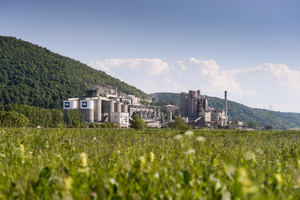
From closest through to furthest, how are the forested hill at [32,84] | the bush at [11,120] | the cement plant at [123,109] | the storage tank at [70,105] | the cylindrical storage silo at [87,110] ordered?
the bush at [11,120] → the storage tank at [70,105] → the cylindrical storage silo at [87,110] → the cement plant at [123,109] → the forested hill at [32,84]

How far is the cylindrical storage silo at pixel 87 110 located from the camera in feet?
362

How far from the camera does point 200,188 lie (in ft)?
10.8

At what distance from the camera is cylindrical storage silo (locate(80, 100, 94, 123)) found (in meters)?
110

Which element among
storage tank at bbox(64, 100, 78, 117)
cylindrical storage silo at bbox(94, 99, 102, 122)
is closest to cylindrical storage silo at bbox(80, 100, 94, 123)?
cylindrical storage silo at bbox(94, 99, 102, 122)

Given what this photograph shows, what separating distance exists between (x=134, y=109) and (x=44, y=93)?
208 feet

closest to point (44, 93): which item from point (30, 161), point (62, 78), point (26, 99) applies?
point (26, 99)

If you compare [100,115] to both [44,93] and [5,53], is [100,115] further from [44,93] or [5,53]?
[5,53]

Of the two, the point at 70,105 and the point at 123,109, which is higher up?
the point at 70,105

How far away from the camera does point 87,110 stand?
111 meters

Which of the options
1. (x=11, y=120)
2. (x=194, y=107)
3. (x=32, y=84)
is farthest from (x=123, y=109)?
(x=11, y=120)

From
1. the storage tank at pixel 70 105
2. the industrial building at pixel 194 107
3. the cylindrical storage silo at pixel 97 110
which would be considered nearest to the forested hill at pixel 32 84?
the storage tank at pixel 70 105

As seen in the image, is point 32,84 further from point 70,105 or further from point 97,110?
point 97,110

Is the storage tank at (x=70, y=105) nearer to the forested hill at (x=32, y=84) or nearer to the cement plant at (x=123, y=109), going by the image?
the cement plant at (x=123, y=109)

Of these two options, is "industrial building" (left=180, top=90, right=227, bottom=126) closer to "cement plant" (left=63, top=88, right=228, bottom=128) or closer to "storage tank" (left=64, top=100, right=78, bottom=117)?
"cement plant" (left=63, top=88, right=228, bottom=128)
